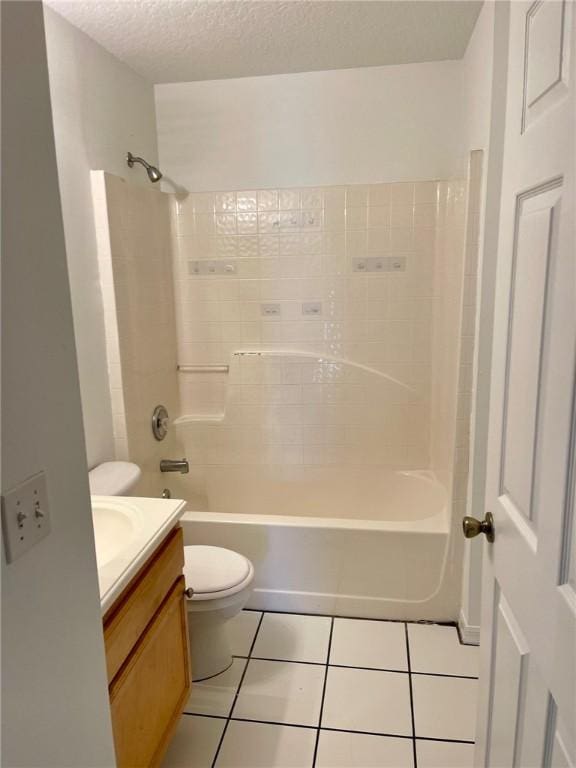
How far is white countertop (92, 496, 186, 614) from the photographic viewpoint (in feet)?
4.02

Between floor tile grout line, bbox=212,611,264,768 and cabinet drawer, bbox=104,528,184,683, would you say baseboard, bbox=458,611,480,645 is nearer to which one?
floor tile grout line, bbox=212,611,264,768

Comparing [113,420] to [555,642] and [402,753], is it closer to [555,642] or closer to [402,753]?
[402,753]

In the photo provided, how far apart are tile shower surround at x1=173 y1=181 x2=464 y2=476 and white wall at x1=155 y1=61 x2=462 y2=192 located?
110 mm

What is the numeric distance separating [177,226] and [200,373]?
80 centimetres

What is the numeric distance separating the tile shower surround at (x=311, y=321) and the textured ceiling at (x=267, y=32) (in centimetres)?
56

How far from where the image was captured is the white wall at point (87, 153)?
194cm

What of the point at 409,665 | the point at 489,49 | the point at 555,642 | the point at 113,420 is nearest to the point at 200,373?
the point at 113,420

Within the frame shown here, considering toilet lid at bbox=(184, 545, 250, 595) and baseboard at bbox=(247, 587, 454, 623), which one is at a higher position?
toilet lid at bbox=(184, 545, 250, 595)

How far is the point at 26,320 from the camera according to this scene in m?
0.76

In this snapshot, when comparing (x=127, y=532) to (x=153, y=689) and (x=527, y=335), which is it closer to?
(x=153, y=689)

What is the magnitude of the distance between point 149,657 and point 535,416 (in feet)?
3.72

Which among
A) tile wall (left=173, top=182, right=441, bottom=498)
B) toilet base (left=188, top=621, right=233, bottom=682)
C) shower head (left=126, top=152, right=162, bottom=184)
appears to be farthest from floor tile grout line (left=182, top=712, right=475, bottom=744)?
shower head (left=126, top=152, right=162, bottom=184)

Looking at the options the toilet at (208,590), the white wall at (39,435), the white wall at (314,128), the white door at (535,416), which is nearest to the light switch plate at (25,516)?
the white wall at (39,435)

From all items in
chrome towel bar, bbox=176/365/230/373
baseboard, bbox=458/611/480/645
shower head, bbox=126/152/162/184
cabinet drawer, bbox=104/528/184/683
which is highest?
shower head, bbox=126/152/162/184
